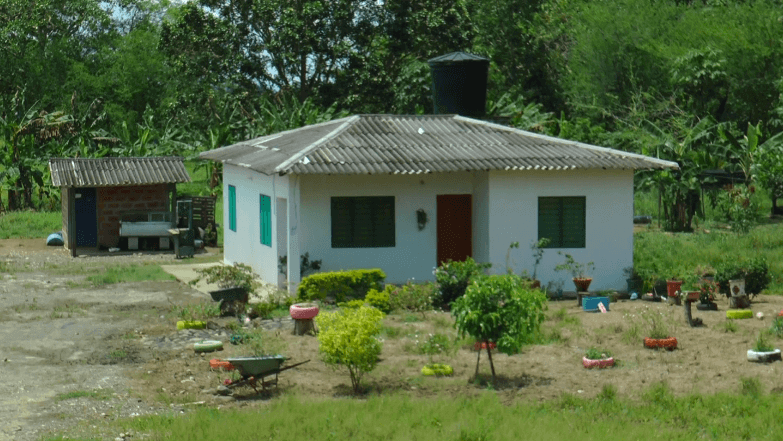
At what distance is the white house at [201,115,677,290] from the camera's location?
70.8ft

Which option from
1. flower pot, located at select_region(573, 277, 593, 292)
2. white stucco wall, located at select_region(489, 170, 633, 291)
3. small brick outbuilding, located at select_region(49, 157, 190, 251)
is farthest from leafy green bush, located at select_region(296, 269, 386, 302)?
small brick outbuilding, located at select_region(49, 157, 190, 251)

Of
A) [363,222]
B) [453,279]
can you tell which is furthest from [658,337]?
[363,222]

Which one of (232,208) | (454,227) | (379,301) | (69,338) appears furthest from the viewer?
(232,208)

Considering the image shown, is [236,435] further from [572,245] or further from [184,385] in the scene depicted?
[572,245]

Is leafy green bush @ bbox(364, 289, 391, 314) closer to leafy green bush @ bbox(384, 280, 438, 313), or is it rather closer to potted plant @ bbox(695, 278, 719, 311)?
leafy green bush @ bbox(384, 280, 438, 313)

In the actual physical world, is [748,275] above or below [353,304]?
above

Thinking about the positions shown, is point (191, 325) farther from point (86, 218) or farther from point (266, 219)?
point (86, 218)

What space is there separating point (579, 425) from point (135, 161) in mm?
21498

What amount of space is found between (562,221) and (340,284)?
513 centimetres

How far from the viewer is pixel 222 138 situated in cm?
3872

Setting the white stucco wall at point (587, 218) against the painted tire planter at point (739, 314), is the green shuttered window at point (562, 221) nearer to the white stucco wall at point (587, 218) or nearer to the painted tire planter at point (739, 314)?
the white stucco wall at point (587, 218)

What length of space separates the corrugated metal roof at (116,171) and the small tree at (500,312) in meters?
17.6

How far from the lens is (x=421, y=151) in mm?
22297

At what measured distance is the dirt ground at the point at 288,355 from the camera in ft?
43.3
